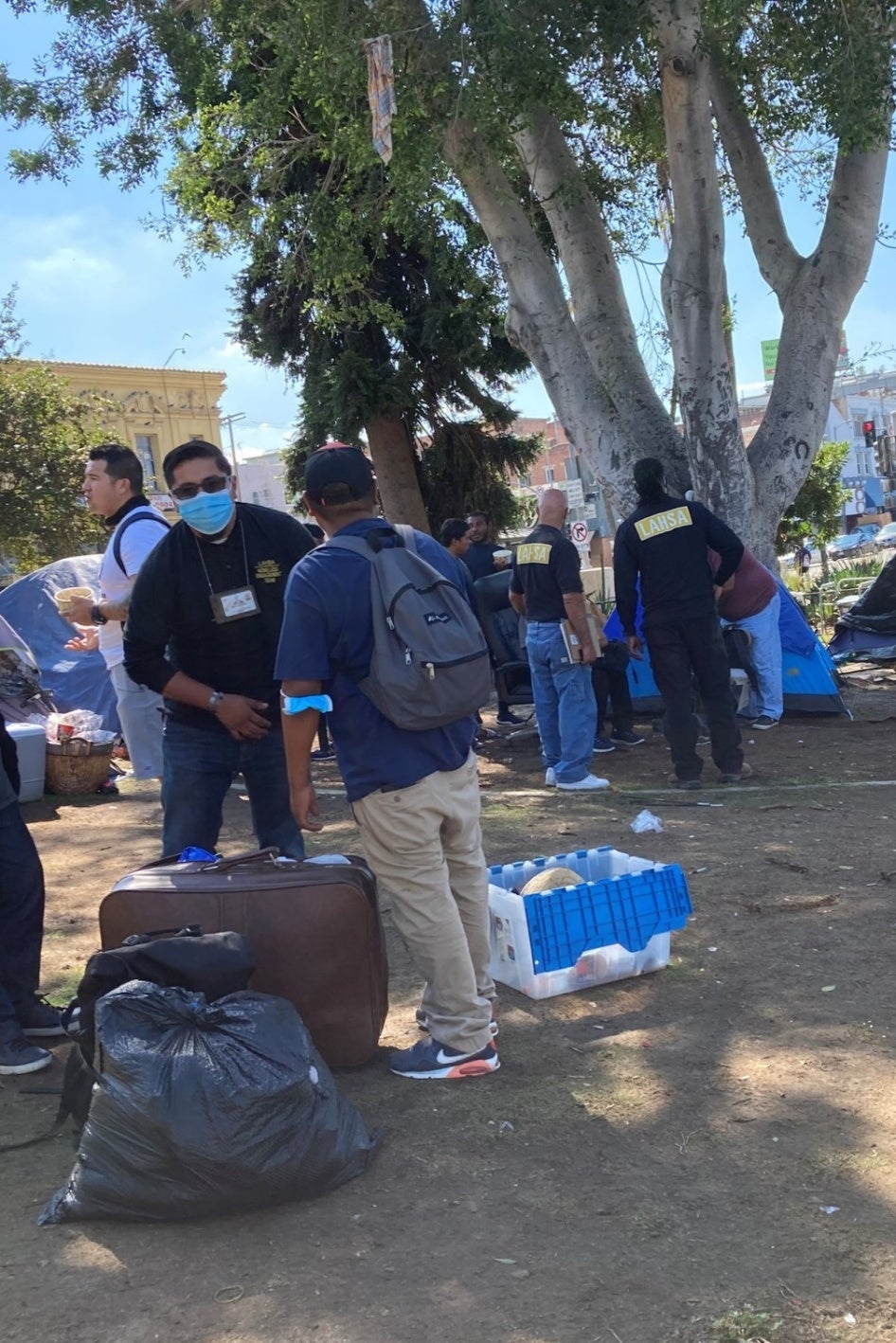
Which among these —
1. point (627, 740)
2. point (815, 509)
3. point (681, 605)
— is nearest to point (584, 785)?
point (681, 605)

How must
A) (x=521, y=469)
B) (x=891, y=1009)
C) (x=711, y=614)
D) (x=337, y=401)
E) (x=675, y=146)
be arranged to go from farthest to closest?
(x=521, y=469) → (x=337, y=401) → (x=675, y=146) → (x=711, y=614) → (x=891, y=1009)

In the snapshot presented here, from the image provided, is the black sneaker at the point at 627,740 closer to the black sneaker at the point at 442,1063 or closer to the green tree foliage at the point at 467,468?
the black sneaker at the point at 442,1063

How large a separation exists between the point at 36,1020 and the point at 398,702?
1.74 meters

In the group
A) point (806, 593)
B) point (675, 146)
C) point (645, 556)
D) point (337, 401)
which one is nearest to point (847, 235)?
point (675, 146)

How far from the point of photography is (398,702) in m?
3.40

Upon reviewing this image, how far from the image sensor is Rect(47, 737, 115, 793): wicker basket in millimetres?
8820

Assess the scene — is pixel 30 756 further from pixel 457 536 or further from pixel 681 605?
pixel 681 605

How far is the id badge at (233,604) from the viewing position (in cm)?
413

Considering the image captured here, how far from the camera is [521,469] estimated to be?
59.8 ft

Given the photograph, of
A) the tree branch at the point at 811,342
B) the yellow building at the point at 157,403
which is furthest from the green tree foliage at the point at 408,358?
the yellow building at the point at 157,403

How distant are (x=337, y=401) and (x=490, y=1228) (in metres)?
14.1

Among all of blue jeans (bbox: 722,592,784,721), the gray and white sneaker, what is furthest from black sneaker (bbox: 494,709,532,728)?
the gray and white sneaker

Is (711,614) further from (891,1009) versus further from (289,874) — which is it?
(289,874)

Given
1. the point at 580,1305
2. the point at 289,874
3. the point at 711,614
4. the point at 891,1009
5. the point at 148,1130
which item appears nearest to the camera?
the point at 580,1305
